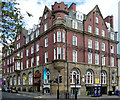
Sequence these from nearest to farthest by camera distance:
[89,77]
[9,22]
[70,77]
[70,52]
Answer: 1. [9,22]
2. [70,77]
3. [70,52]
4. [89,77]

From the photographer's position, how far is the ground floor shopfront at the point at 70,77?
37469mm

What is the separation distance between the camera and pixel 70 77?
39062 millimetres

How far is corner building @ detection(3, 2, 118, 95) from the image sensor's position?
3838 centimetres

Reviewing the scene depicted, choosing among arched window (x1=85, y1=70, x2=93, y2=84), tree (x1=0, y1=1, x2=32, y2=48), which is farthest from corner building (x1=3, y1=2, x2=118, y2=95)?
tree (x1=0, y1=1, x2=32, y2=48)

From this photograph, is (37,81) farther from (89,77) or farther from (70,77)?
(89,77)

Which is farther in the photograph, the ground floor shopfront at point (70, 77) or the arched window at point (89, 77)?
the arched window at point (89, 77)

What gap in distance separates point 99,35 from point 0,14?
39943 mm

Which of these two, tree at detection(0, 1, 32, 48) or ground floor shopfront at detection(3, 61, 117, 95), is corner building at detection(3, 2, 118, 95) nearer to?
ground floor shopfront at detection(3, 61, 117, 95)

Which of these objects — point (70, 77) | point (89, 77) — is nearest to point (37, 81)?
point (70, 77)

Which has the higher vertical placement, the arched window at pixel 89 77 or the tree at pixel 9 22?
the tree at pixel 9 22

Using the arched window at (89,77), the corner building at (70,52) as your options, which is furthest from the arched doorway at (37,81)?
the arched window at (89,77)

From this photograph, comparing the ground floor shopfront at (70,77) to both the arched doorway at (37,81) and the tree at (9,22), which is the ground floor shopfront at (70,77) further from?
the tree at (9,22)

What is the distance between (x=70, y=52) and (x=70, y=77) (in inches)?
230

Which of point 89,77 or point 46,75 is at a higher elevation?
point 46,75
